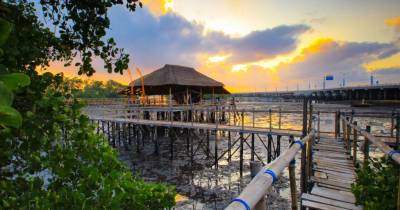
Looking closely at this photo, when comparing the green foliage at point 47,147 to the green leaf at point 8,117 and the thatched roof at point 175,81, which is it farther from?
the thatched roof at point 175,81

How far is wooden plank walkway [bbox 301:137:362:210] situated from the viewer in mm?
3738

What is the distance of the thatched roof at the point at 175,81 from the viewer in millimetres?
25109

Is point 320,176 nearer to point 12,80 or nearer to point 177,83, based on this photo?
point 12,80

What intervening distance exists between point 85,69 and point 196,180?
1086 centimetres

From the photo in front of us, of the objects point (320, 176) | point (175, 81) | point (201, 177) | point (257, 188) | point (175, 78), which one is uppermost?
point (175, 78)

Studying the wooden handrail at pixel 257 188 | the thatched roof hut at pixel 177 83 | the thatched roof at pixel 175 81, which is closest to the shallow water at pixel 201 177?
the thatched roof at pixel 175 81

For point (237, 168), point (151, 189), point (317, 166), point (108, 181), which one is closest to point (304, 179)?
point (317, 166)

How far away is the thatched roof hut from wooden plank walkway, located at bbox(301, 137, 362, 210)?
60.3 feet

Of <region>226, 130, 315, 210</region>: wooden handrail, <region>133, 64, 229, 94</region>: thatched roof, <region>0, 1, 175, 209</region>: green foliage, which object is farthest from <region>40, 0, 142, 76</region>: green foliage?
<region>133, 64, 229, 94</region>: thatched roof

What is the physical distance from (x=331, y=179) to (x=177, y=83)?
66.7 ft

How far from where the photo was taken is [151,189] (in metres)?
3.19

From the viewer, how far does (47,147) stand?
2145 millimetres

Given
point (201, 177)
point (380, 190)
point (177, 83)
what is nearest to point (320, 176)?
point (380, 190)

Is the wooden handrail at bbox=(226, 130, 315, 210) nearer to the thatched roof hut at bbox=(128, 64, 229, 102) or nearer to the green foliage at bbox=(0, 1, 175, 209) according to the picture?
the green foliage at bbox=(0, 1, 175, 209)
